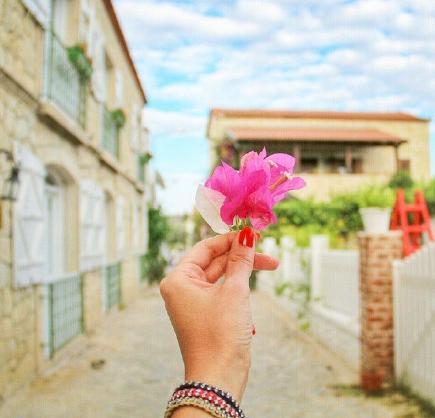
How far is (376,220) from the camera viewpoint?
5551mm

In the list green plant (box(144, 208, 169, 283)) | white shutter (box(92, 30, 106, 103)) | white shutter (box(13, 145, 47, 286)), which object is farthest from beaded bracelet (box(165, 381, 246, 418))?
green plant (box(144, 208, 169, 283))

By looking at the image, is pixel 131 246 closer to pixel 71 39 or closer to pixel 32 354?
pixel 71 39

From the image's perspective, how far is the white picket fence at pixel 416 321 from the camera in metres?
4.59

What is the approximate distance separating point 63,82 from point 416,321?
222 inches

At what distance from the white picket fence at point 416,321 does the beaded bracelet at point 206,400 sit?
3944 millimetres

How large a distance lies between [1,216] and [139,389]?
236cm

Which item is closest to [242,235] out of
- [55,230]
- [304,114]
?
[55,230]

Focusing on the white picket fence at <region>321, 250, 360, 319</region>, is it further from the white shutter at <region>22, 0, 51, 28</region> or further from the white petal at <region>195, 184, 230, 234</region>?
the white petal at <region>195, 184, 230, 234</region>

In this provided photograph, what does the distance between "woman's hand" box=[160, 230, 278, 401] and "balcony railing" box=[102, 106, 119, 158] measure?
10.3m

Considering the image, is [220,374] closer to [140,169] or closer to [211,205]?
[211,205]

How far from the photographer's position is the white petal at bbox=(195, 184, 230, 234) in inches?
44.7

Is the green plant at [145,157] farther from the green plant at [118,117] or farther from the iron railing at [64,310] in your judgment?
the iron railing at [64,310]

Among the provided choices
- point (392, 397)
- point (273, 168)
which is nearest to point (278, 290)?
point (392, 397)

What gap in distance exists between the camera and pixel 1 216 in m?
5.34
